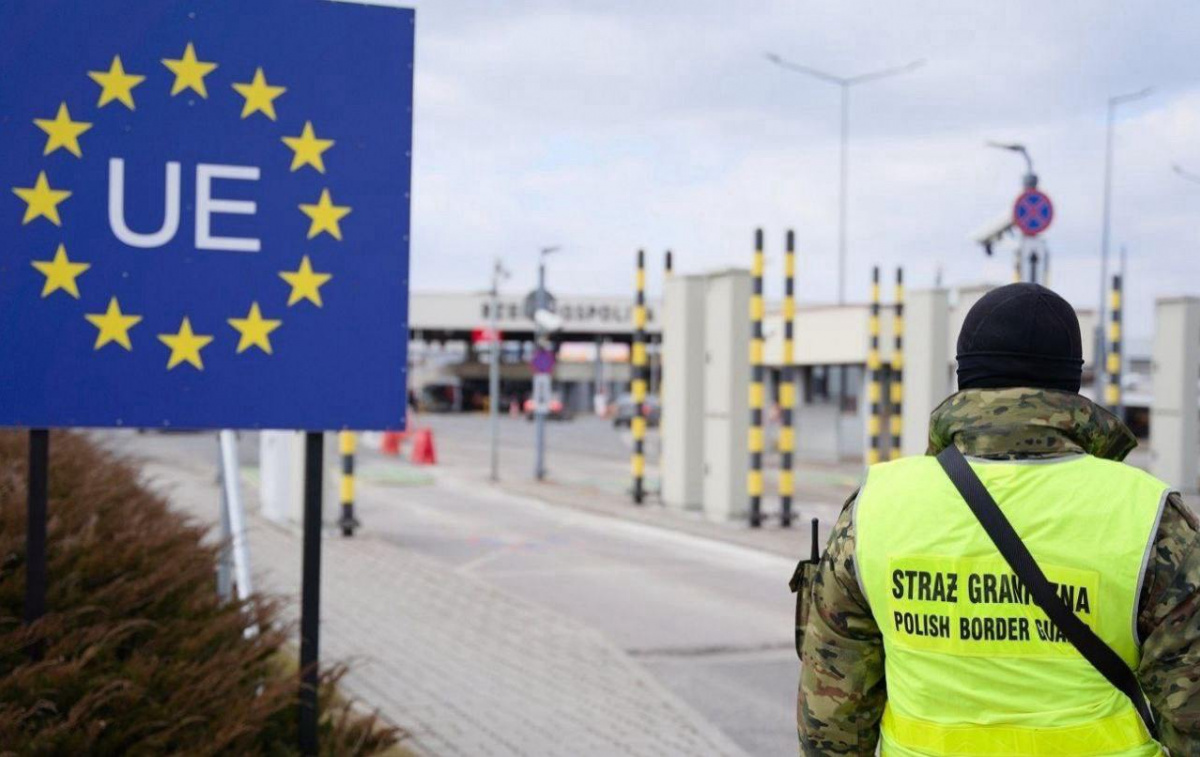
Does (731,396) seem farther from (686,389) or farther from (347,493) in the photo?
(347,493)

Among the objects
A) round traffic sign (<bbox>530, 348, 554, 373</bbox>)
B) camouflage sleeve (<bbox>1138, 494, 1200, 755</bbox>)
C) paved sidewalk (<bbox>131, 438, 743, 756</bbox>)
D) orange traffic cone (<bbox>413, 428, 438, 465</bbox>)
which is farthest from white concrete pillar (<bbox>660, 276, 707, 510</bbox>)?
camouflage sleeve (<bbox>1138, 494, 1200, 755</bbox>)

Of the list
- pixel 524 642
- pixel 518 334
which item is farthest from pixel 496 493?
pixel 518 334

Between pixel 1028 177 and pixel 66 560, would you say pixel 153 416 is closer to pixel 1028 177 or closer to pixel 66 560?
pixel 66 560

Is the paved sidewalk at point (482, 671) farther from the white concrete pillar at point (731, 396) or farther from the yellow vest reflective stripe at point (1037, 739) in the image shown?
the white concrete pillar at point (731, 396)

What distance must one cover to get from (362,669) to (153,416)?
3.62 meters

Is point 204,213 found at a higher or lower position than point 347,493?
higher

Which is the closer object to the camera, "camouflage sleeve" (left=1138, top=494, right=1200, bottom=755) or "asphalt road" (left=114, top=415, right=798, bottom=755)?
"camouflage sleeve" (left=1138, top=494, right=1200, bottom=755)

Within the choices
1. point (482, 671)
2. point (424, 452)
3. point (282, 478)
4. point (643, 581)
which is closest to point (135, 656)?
point (482, 671)

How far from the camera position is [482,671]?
8.26 m

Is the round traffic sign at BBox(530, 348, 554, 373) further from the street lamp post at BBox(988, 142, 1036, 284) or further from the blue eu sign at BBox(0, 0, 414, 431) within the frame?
the blue eu sign at BBox(0, 0, 414, 431)

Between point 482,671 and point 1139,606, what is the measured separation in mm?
6123

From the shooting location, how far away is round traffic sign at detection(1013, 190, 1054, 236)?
478 inches

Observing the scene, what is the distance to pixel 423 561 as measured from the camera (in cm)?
1347

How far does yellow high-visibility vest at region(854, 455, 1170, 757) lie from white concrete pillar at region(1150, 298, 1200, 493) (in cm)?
2244
